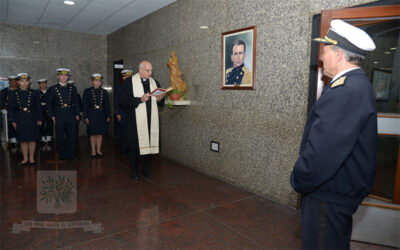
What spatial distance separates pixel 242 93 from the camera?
3670mm

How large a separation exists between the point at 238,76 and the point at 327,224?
8.67 feet

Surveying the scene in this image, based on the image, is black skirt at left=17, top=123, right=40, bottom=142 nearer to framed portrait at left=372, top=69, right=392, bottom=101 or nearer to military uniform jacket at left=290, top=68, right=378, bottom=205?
military uniform jacket at left=290, top=68, right=378, bottom=205

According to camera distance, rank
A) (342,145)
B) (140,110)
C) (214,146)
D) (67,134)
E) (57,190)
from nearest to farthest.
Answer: (342,145)
(57,190)
(140,110)
(214,146)
(67,134)

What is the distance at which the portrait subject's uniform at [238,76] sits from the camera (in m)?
3.57

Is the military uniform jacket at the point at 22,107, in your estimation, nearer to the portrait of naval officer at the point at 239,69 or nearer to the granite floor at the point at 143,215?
the granite floor at the point at 143,215

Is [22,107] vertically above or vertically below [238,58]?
below

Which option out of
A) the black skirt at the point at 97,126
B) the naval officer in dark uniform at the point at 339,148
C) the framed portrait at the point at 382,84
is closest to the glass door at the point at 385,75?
the framed portrait at the point at 382,84

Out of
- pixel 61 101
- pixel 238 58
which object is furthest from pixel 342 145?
pixel 61 101

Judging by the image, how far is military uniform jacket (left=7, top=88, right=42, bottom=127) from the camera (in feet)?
15.1

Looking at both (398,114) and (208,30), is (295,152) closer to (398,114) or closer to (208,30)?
(398,114)

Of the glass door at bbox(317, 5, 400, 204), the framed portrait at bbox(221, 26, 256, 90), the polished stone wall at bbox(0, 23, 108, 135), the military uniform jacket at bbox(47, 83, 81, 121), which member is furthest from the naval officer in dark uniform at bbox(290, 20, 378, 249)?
the polished stone wall at bbox(0, 23, 108, 135)

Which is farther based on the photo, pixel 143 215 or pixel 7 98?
pixel 7 98

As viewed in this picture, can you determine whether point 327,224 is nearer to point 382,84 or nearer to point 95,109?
point 382,84

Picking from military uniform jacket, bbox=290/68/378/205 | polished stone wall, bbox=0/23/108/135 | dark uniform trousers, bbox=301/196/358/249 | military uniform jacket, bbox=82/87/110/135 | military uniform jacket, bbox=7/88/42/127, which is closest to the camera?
military uniform jacket, bbox=290/68/378/205
